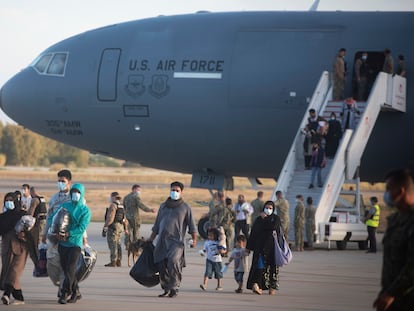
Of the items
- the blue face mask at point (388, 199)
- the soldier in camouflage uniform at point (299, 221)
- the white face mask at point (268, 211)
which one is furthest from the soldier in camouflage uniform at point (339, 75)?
the blue face mask at point (388, 199)

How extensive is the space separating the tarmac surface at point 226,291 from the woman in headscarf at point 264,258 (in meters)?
0.18

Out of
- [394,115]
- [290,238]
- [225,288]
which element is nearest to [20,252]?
[225,288]

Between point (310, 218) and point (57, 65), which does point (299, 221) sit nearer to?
point (310, 218)

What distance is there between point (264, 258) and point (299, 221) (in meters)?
9.53

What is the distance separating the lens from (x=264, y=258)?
59.6ft

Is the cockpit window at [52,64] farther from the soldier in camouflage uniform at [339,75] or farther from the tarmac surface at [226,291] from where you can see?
the tarmac surface at [226,291]

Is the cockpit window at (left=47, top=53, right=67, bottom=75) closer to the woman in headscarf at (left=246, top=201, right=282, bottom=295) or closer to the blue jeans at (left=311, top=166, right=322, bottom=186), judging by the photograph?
the blue jeans at (left=311, top=166, right=322, bottom=186)

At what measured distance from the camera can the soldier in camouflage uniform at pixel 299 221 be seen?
27.5 metres

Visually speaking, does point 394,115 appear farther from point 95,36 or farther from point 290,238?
point 95,36

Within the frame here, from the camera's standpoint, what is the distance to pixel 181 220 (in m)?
17.8

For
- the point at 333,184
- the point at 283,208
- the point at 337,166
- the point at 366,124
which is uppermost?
the point at 366,124

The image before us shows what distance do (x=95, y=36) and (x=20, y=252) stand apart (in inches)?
623

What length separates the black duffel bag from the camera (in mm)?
17391

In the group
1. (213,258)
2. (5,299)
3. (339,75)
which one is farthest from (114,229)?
(339,75)
